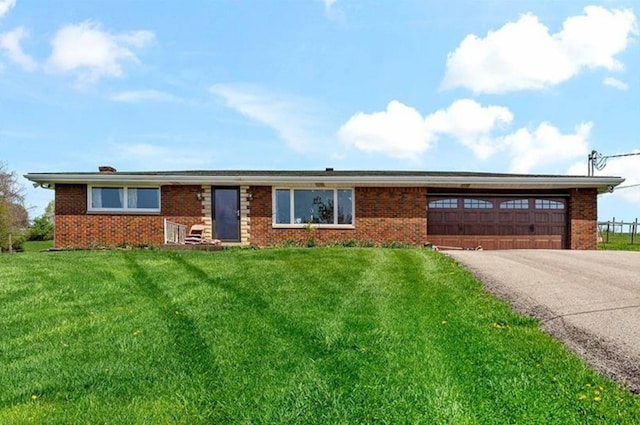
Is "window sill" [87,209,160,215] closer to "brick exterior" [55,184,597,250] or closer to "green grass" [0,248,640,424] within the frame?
"brick exterior" [55,184,597,250]

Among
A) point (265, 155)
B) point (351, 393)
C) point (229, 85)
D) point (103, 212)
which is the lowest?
point (351, 393)

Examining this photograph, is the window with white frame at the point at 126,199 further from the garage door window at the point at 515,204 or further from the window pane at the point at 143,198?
the garage door window at the point at 515,204

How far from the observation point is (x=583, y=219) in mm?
16062

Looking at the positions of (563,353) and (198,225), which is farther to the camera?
(198,225)

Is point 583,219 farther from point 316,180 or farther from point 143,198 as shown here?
point 143,198

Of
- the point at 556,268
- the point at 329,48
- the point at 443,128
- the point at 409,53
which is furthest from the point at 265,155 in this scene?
the point at 556,268

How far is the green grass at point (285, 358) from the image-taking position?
3020 mm

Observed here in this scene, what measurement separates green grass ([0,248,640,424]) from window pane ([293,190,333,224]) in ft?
28.2

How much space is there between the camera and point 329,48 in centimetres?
1172

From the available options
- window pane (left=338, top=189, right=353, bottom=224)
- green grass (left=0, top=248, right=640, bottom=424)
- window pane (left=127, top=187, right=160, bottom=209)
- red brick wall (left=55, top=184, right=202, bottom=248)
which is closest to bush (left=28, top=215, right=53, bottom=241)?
red brick wall (left=55, top=184, right=202, bottom=248)

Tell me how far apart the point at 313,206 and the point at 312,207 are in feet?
0.17

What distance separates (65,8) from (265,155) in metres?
12.5

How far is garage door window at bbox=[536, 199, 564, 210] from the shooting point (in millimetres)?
16203

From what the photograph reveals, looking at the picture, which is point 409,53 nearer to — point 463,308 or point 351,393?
point 463,308
